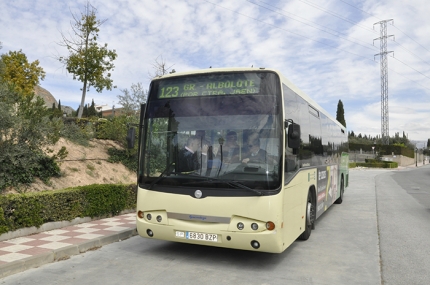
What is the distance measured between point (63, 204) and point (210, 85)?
14.9 ft

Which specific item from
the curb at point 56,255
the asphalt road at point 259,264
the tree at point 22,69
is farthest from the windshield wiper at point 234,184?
the tree at point 22,69

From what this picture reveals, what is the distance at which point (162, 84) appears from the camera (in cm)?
662

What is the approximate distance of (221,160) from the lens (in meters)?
5.88

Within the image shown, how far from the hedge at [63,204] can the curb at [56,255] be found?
1459 millimetres

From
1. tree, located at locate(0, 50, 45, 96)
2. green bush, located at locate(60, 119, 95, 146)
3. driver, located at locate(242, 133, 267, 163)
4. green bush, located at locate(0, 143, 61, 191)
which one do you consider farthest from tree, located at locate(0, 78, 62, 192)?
tree, located at locate(0, 50, 45, 96)

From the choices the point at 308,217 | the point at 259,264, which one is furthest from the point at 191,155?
the point at 308,217

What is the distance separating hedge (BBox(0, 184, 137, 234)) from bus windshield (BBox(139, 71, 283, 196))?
8.78 feet

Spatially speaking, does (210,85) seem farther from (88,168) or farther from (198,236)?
(88,168)

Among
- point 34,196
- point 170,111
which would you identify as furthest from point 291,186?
point 34,196

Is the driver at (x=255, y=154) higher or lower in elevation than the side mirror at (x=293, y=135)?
lower

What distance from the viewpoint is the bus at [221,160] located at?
5.61 metres

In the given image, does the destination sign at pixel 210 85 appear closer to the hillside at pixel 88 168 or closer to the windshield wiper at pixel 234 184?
the windshield wiper at pixel 234 184

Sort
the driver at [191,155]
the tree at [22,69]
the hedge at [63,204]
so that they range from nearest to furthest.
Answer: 1. the driver at [191,155]
2. the hedge at [63,204]
3. the tree at [22,69]

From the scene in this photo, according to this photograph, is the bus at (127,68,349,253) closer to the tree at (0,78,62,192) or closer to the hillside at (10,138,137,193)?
the tree at (0,78,62,192)
